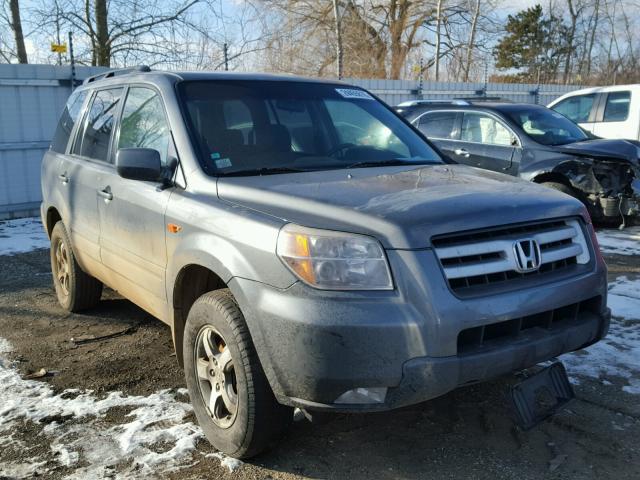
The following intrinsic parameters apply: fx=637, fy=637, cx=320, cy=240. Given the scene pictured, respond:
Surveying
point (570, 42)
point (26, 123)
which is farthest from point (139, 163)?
point (570, 42)

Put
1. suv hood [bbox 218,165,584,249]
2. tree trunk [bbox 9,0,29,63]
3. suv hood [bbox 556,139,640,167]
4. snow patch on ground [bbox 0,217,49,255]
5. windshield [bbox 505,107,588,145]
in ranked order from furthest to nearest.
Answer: tree trunk [bbox 9,0,29,63] < windshield [bbox 505,107,588,145] < suv hood [bbox 556,139,640,167] < snow patch on ground [bbox 0,217,49,255] < suv hood [bbox 218,165,584,249]

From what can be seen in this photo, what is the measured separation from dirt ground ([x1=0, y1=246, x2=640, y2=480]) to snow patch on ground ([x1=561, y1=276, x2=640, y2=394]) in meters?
0.11

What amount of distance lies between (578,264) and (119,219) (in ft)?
8.69

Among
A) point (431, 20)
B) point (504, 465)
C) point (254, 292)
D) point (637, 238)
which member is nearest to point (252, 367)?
point (254, 292)

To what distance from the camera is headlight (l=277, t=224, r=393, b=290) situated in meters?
2.52

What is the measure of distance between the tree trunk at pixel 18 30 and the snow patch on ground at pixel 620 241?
13.2 m

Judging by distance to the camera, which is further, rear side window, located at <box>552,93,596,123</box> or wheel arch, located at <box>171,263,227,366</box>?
rear side window, located at <box>552,93,596,123</box>

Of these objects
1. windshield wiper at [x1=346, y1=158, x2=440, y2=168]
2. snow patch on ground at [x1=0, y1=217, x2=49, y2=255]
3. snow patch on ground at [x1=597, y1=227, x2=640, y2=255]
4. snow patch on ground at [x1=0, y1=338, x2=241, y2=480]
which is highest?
windshield wiper at [x1=346, y1=158, x2=440, y2=168]

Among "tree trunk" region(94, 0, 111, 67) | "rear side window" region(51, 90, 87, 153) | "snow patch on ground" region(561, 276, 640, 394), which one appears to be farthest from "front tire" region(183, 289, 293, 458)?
"tree trunk" region(94, 0, 111, 67)

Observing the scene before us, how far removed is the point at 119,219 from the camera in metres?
3.94

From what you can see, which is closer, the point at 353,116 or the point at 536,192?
the point at 536,192

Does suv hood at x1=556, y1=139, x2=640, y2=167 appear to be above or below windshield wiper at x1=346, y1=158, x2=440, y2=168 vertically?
below

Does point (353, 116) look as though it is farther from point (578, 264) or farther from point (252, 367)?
point (252, 367)

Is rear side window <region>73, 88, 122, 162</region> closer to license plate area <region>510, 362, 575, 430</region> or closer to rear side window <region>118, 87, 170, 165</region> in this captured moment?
rear side window <region>118, 87, 170, 165</region>
